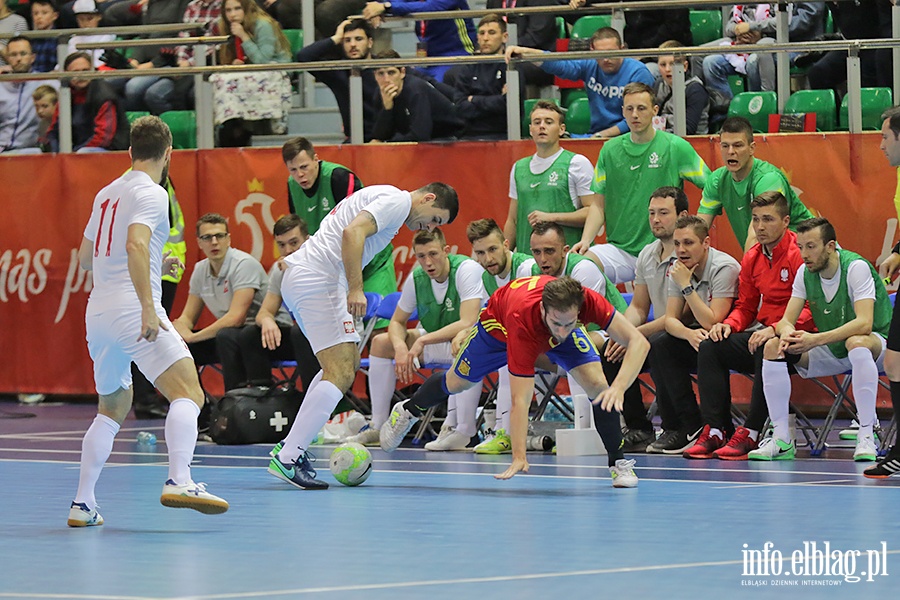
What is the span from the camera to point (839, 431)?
12336mm

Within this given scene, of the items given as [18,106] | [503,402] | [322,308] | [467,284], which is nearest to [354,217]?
[322,308]

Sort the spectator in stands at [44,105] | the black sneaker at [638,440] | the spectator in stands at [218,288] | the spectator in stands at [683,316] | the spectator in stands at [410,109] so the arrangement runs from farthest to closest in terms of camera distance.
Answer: the spectator in stands at [44,105] → the spectator in stands at [410,109] → the spectator in stands at [218,288] → the black sneaker at [638,440] → the spectator in stands at [683,316]

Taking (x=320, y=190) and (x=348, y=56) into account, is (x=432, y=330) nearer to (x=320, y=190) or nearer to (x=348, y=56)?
(x=320, y=190)

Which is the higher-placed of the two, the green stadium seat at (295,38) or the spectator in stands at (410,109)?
the green stadium seat at (295,38)

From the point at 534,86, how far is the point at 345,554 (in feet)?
27.3

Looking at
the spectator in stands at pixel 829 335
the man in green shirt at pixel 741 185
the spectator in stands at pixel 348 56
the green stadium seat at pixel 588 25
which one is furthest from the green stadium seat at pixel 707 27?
the spectator in stands at pixel 829 335

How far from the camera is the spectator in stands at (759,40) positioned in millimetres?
13891

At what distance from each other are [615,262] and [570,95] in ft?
9.90

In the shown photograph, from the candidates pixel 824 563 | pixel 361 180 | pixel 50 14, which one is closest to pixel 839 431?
pixel 361 180

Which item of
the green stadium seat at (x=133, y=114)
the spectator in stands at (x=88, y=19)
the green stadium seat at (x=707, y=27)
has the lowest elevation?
the green stadium seat at (x=133, y=114)

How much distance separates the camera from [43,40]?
1675 cm

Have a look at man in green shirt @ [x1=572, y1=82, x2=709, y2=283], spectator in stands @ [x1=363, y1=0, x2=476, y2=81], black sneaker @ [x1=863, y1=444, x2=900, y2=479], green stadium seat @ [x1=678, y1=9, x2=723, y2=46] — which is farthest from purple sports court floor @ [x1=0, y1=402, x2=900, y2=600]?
green stadium seat @ [x1=678, y1=9, x2=723, y2=46]

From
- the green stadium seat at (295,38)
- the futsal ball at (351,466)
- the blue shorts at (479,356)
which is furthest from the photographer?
the green stadium seat at (295,38)

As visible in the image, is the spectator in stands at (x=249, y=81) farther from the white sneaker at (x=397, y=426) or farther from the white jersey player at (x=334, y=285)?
the white jersey player at (x=334, y=285)
